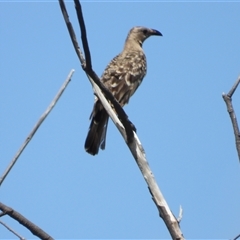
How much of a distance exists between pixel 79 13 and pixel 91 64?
432mm

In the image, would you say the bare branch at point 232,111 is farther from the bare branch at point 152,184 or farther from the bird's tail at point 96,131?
the bird's tail at point 96,131

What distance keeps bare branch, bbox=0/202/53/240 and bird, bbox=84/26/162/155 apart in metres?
2.58

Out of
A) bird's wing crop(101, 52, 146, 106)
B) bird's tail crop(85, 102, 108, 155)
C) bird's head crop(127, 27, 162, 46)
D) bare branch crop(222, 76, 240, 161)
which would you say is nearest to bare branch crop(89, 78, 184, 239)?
bare branch crop(222, 76, 240, 161)

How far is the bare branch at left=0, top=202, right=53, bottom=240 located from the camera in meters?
2.47

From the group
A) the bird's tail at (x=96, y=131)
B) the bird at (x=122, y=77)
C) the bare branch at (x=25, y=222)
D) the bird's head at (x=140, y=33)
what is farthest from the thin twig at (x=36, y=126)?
the bird's head at (x=140, y=33)

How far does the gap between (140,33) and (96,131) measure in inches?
112

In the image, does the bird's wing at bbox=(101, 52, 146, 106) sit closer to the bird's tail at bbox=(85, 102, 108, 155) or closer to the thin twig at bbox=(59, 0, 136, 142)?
the bird's tail at bbox=(85, 102, 108, 155)

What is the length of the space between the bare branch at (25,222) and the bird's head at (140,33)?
5.44 metres

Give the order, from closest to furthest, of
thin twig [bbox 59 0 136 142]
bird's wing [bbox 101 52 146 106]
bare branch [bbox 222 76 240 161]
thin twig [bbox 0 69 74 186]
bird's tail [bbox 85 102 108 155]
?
thin twig [bbox 0 69 74 186], bare branch [bbox 222 76 240 161], thin twig [bbox 59 0 136 142], bird's tail [bbox 85 102 108 155], bird's wing [bbox 101 52 146 106]

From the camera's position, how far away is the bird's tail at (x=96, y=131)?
5242 mm

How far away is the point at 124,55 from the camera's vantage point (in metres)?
6.90

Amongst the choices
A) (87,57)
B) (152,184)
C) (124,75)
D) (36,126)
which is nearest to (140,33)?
(124,75)

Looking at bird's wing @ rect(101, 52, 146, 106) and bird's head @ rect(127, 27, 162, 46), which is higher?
bird's head @ rect(127, 27, 162, 46)

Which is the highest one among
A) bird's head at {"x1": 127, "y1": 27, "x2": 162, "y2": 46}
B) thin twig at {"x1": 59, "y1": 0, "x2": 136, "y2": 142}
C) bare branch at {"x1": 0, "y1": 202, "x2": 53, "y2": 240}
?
bird's head at {"x1": 127, "y1": 27, "x2": 162, "y2": 46}
